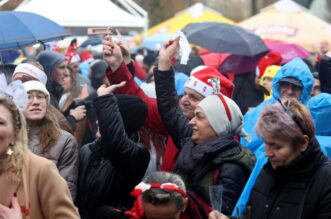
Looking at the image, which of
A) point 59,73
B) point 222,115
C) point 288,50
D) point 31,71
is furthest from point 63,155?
point 288,50

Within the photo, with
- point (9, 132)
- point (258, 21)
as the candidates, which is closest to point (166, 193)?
point (9, 132)

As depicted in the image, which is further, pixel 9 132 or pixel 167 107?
pixel 167 107

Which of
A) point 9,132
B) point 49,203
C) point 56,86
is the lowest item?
point 56,86

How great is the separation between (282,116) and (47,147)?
6.16 ft

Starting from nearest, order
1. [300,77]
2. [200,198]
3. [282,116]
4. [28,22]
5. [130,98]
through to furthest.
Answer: [282,116] < [200,198] < [130,98] < [300,77] < [28,22]

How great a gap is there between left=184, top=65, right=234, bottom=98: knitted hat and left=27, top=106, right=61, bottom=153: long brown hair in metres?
1.11

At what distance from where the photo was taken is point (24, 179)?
3637 millimetres

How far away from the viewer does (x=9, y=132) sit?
11.9ft

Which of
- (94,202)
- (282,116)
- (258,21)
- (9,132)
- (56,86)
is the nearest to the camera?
(9,132)

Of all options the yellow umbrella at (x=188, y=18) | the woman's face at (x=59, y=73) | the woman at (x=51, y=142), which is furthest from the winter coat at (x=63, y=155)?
the yellow umbrella at (x=188, y=18)

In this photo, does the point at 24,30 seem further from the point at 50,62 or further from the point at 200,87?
the point at 200,87

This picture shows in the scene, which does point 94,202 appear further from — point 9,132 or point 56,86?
point 56,86

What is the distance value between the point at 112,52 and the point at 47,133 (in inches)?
35.7

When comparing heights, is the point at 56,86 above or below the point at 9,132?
below
